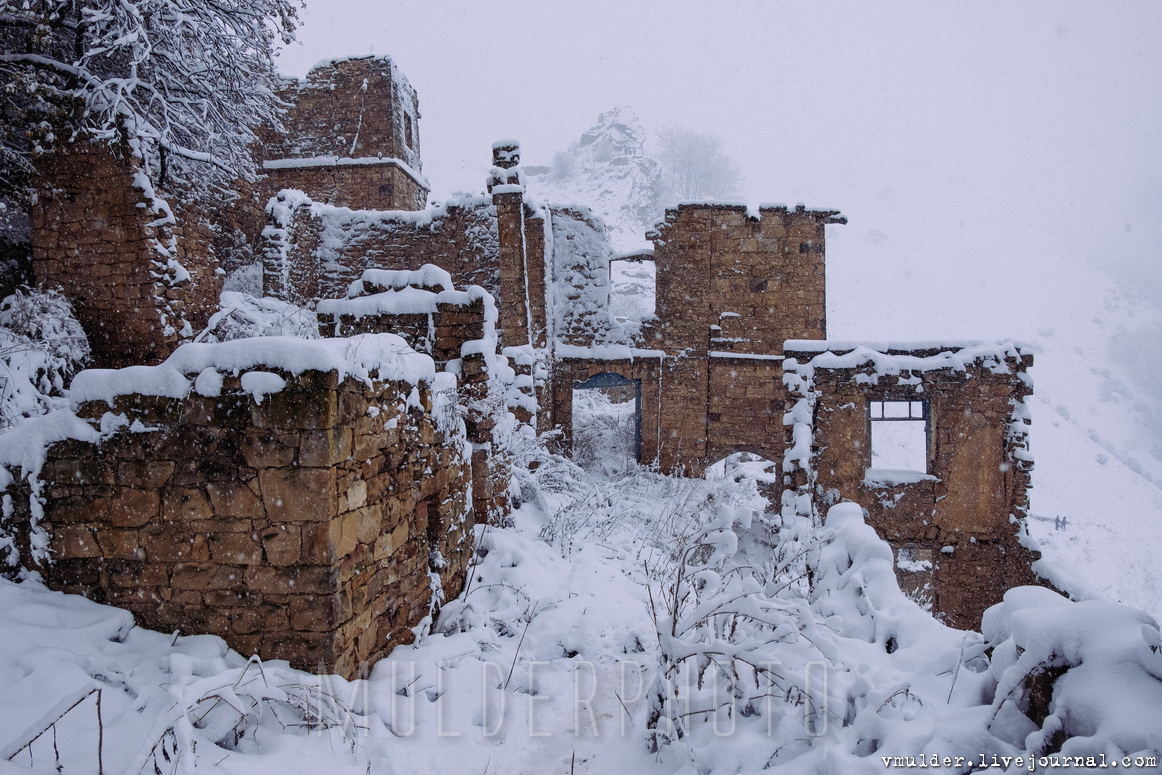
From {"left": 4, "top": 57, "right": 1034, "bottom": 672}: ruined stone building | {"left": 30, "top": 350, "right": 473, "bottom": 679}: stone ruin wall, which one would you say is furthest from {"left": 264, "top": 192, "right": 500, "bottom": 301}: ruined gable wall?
{"left": 30, "top": 350, "right": 473, "bottom": 679}: stone ruin wall

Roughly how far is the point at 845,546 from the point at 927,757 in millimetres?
1883

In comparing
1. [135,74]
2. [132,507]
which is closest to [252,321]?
[135,74]

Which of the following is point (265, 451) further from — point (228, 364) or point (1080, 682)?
point (1080, 682)

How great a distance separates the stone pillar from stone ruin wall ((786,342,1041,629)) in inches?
218

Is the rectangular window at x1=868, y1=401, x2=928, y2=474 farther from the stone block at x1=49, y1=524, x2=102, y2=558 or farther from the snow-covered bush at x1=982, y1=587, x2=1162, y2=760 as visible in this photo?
the stone block at x1=49, y1=524, x2=102, y2=558

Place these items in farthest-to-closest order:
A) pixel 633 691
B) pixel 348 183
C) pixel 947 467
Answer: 1. pixel 348 183
2. pixel 947 467
3. pixel 633 691

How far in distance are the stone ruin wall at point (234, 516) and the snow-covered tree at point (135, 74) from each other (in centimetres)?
503

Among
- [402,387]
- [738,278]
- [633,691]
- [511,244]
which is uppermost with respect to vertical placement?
[511,244]

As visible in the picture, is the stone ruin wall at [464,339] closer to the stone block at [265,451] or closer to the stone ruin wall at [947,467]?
the stone block at [265,451]

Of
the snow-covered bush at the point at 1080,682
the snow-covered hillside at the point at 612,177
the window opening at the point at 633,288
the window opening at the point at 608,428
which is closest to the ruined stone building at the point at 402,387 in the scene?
the window opening at the point at 608,428

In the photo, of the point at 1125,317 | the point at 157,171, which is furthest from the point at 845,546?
the point at 1125,317

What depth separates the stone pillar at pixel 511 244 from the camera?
1165cm

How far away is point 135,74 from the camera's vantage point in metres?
6.30

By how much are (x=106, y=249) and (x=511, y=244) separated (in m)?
6.71
